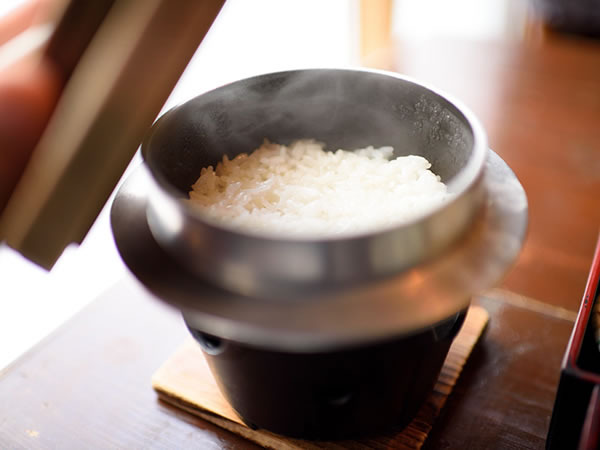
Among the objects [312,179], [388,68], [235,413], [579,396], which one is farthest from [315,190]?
[388,68]

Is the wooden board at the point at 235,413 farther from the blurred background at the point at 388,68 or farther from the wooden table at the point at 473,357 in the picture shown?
the blurred background at the point at 388,68

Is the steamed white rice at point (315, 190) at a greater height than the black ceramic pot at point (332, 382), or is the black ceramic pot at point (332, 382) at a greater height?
the steamed white rice at point (315, 190)

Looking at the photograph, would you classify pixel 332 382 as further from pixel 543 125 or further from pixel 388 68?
pixel 388 68

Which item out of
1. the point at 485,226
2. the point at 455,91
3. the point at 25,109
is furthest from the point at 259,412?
→ the point at 455,91

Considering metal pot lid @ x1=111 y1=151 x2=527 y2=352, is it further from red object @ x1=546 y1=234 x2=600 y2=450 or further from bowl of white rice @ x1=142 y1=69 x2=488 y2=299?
red object @ x1=546 y1=234 x2=600 y2=450

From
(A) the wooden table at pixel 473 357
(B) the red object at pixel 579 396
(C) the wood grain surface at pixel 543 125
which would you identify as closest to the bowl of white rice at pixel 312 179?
(A) the wooden table at pixel 473 357
